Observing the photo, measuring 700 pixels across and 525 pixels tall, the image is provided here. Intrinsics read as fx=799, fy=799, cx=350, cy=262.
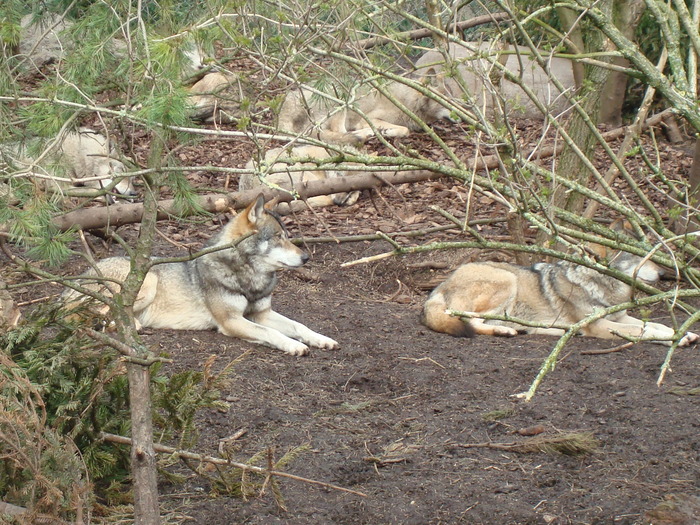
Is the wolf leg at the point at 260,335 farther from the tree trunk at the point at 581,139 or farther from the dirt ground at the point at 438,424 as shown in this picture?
the tree trunk at the point at 581,139

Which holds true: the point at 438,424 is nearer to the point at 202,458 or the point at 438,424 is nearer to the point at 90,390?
the point at 202,458

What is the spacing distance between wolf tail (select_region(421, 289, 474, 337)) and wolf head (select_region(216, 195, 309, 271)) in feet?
4.17

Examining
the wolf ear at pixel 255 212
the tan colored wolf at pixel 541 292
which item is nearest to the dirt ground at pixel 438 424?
the tan colored wolf at pixel 541 292

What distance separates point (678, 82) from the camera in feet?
12.6

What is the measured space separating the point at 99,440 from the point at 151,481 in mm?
823

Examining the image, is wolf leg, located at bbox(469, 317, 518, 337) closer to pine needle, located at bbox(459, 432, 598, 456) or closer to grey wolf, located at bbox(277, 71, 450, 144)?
pine needle, located at bbox(459, 432, 598, 456)

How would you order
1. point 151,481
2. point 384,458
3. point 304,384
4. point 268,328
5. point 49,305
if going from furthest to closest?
1. point 268,328
2. point 304,384
3. point 384,458
4. point 49,305
5. point 151,481

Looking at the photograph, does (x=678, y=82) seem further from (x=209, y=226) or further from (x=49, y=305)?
(x=209, y=226)

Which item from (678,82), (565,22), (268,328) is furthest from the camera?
(565,22)

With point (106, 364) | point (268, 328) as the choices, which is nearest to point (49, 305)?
point (106, 364)

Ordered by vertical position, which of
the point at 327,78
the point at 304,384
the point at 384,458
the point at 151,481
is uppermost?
the point at 327,78

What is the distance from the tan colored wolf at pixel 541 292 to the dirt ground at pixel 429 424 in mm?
543

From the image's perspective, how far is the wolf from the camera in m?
7.53

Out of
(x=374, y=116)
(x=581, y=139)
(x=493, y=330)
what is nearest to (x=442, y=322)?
(x=493, y=330)
